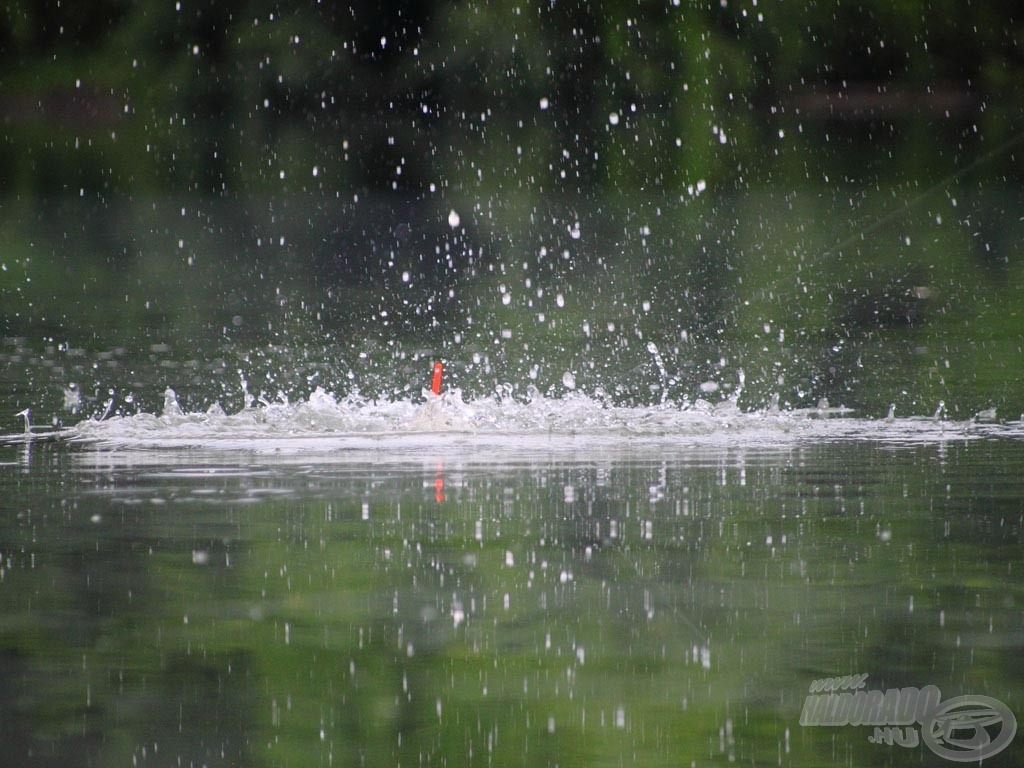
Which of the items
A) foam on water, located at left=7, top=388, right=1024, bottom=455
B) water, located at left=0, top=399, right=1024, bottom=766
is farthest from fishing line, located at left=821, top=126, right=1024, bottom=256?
water, located at left=0, top=399, right=1024, bottom=766

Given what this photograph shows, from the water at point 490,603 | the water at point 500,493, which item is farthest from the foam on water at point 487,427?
the water at point 490,603

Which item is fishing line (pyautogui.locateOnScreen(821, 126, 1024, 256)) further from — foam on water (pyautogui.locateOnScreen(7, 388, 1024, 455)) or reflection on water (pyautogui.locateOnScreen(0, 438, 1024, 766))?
reflection on water (pyautogui.locateOnScreen(0, 438, 1024, 766))

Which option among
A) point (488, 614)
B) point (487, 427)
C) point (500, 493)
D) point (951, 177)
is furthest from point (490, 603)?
point (951, 177)

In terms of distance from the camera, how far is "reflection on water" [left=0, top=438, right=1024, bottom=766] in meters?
3.60

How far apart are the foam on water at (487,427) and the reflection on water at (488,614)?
192 cm

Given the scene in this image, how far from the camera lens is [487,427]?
1098cm

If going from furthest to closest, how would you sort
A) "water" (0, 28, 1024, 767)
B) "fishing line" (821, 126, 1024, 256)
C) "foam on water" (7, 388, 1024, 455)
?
"fishing line" (821, 126, 1024, 256)
"foam on water" (7, 388, 1024, 455)
"water" (0, 28, 1024, 767)

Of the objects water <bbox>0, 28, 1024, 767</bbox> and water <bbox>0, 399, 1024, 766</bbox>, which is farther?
water <bbox>0, 28, 1024, 767</bbox>

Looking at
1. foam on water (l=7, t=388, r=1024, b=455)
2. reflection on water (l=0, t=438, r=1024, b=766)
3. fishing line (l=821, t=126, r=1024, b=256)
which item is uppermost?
fishing line (l=821, t=126, r=1024, b=256)

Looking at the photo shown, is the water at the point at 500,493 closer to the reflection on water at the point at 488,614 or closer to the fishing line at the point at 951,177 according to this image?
the reflection on water at the point at 488,614

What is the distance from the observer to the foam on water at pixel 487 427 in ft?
32.9

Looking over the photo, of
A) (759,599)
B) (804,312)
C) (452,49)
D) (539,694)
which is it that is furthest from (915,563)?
(452,49)

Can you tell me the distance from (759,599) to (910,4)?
43973mm

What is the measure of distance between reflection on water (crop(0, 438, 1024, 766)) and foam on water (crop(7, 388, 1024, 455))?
1916 millimetres
